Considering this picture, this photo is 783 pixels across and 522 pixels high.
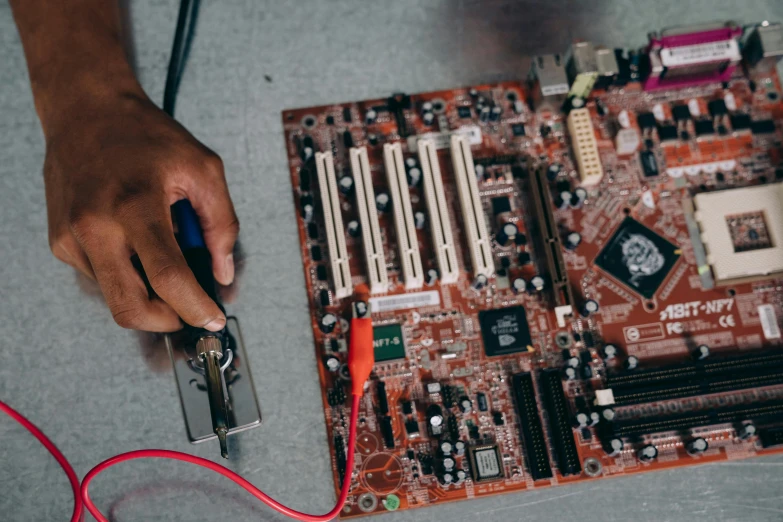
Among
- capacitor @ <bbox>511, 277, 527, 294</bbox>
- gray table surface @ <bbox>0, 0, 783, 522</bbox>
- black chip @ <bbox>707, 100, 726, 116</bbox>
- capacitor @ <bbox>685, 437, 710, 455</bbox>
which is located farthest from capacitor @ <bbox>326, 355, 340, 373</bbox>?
black chip @ <bbox>707, 100, 726, 116</bbox>

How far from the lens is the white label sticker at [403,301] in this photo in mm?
3377

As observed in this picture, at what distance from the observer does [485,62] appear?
378cm

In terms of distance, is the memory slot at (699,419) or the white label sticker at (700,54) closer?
the memory slot at (699,419)

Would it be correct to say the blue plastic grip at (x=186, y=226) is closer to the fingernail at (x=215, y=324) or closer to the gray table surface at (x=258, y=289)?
the fingernail at (x=215, y=324)

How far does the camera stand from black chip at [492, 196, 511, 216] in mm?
3492

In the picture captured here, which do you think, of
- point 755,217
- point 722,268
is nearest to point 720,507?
point 722,268

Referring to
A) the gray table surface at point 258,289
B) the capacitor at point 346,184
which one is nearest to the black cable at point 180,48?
the gray table surface at point 258,289

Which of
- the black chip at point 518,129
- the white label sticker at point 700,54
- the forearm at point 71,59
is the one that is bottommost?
the black chip at point 518,129

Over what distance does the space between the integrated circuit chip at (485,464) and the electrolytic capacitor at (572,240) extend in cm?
105

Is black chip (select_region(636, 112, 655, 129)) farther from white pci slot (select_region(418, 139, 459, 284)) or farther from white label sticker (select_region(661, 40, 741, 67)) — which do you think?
white pci slot (select_region(418, 139, 459, 284))

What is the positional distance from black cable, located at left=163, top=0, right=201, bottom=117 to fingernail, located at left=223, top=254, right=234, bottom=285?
88 centimetres

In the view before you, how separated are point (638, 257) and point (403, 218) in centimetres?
118

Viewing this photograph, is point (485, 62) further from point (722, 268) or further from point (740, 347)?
point (740, 347)

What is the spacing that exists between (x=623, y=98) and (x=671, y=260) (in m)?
0.89
